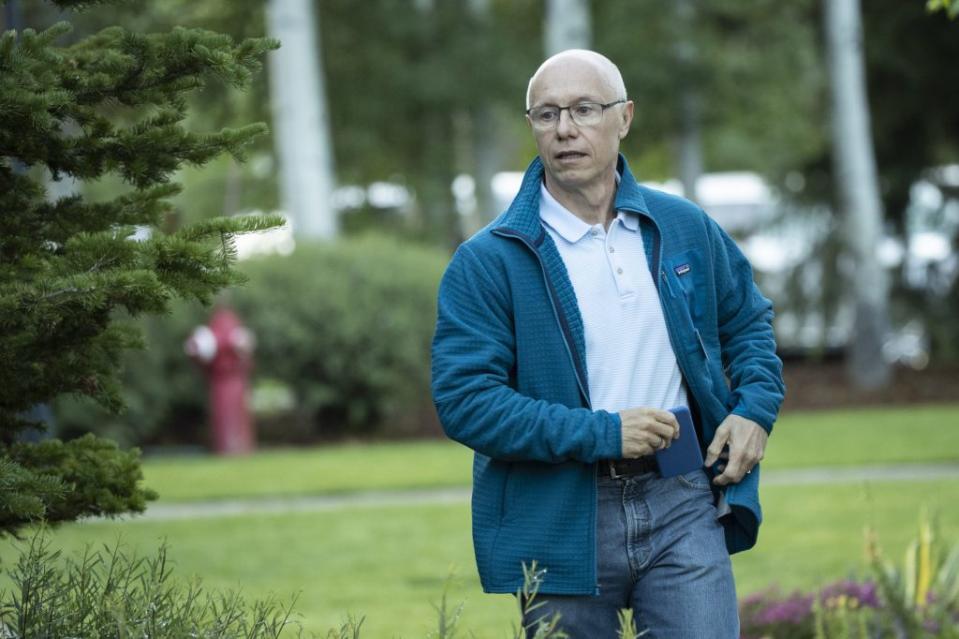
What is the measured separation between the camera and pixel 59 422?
1522 centimetres

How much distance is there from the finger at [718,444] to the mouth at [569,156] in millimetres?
745

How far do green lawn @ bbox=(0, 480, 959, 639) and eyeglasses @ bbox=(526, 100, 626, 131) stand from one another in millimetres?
3383

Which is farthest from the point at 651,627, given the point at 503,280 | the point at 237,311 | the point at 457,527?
the point at 237,311

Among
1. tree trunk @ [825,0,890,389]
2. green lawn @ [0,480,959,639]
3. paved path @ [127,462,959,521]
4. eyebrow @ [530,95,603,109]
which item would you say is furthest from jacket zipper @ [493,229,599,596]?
tree trunk @ [825,0,890,389]

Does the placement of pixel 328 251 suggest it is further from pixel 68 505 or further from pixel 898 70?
pixel 68 505

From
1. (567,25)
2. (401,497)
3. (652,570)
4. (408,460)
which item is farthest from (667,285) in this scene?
(567,25)

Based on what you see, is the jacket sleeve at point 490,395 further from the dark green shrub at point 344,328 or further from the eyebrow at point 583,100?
the dark green shrub at point 344,328

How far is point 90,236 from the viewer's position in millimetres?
4102

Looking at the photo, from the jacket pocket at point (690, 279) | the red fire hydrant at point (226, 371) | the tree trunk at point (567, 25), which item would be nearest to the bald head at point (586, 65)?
the jacket pocket at point (690, 279)

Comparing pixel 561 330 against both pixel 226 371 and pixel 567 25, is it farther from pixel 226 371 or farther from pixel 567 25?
pixel 567 25

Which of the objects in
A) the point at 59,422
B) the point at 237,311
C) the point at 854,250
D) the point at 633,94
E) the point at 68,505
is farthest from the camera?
the point at 633,94

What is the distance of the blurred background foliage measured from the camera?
1680 cm

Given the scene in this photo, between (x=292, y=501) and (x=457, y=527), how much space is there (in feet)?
7.14

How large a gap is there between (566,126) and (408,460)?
1094 centimetres
